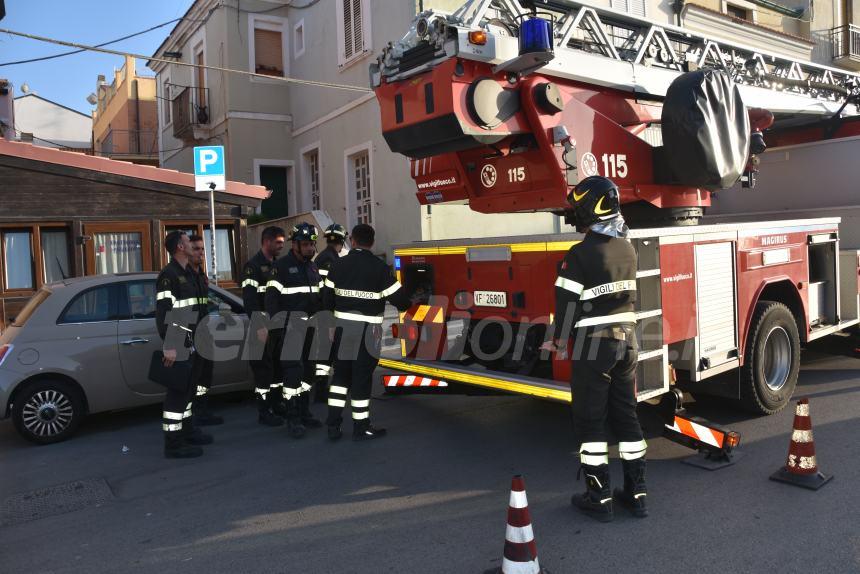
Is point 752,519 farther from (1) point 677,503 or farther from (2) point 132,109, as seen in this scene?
(2) point 132,109

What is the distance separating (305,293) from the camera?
6.54 m

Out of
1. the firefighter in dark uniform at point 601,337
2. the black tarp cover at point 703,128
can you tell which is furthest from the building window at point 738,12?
the firefighter in dark uniform at point 601,337

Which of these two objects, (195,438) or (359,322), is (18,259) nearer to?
(195,438)

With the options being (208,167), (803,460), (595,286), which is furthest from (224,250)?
(803,460)

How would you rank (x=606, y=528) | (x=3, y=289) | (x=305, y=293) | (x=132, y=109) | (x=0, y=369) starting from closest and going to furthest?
(x=606, y=528), (x=0, y=369), (x=305, y=293), (x=3, y=289), (x=132, y=109)

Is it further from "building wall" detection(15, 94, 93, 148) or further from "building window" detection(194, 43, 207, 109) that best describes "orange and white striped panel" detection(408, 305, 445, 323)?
"building wall" detection(15, 94, 93, 148)

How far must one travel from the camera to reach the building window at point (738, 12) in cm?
1954

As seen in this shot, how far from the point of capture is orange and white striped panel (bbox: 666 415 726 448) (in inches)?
184

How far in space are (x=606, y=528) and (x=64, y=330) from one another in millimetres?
4949

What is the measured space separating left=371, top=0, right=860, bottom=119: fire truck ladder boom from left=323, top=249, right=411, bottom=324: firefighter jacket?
1.48 meters

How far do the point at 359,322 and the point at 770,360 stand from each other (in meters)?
3.58

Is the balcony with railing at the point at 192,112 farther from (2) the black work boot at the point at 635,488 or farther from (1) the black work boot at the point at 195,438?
(2) the black work boot at the point at 635,488

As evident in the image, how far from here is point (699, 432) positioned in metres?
4.72

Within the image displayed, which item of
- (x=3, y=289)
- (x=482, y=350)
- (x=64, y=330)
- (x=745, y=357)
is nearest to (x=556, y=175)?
(x=482, y=350)
